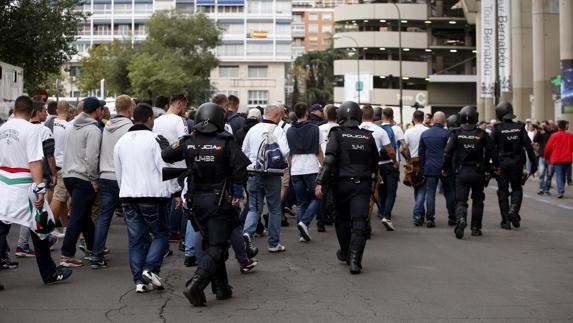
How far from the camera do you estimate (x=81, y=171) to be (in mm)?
9594

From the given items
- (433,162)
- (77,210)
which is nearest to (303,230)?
(433,162)

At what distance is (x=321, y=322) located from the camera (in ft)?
22.7

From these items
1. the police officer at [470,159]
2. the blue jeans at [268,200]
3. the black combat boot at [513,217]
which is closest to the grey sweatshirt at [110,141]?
the blue jeans at [268,200]

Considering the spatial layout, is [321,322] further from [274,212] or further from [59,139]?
[59,139]

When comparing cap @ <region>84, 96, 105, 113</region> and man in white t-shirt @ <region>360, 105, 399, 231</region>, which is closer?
cap @ <region>84, 96, 105, 113</region>

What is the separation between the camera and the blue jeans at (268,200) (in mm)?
10734

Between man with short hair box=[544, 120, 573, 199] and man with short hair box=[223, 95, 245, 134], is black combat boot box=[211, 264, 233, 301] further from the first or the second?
man with short hair box=[544, 120, 573, 199]

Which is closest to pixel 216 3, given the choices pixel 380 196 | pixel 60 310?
pixel 380 196

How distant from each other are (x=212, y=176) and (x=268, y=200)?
3199mm

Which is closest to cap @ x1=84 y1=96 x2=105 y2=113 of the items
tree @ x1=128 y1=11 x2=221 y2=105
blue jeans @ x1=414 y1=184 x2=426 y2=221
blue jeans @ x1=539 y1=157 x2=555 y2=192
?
blue jeans @ x1=414 y1=184 x2=426 y2=221

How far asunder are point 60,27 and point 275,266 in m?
19.5

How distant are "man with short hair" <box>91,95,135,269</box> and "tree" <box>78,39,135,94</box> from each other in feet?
187

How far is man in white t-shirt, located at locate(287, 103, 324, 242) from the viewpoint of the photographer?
11945 millimetres

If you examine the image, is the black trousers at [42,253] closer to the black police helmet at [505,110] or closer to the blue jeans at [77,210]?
the blue jeans at [77,210]
